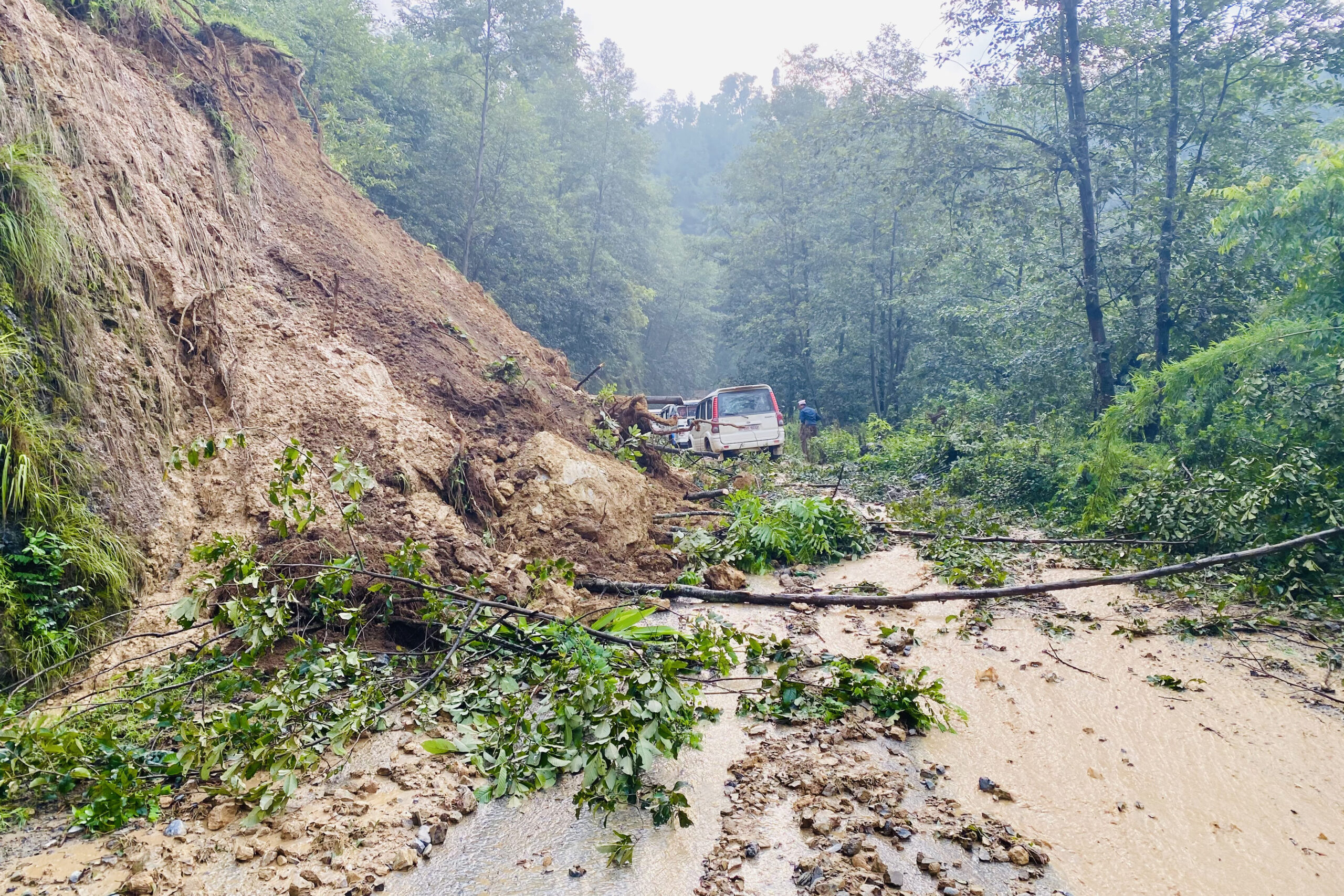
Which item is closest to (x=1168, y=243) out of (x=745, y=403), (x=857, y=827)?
(x=745, y=403)

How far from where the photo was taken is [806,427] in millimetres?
20703

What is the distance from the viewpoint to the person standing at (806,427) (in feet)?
66.0

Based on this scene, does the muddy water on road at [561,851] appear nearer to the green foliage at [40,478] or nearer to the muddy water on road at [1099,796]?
the muddy water on road at [1099,796]

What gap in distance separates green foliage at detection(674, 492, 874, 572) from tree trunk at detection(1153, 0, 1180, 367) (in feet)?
21.8

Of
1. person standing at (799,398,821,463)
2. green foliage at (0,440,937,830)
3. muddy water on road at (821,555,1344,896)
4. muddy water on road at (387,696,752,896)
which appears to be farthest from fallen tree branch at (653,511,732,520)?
person standing at (799,398,821,463)

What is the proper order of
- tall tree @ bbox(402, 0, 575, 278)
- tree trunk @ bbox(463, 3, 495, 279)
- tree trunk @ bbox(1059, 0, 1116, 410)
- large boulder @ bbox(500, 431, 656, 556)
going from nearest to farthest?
large boulder @ bbox(500, 431, 656, 556), tree trunk @ bbox(1059, 0, 1116, 410), tree trunk @ bbox(463, 3, 495, 279), tall tree @ bbox(402, 0, 575, 278)

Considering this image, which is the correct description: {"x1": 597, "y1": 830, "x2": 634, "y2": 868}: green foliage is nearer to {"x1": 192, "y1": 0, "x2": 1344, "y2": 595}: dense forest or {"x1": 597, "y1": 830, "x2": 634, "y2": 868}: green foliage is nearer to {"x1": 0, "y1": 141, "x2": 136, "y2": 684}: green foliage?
{"x1": 0, "y1": 141, "x2": 136, "y2": 684}: green foliage

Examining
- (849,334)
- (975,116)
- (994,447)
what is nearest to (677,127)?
(849,334)

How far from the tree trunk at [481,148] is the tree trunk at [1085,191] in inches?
714

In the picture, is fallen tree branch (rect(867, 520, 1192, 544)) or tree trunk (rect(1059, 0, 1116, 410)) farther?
tree trunk (rect(1059, 0, 1116, 410))

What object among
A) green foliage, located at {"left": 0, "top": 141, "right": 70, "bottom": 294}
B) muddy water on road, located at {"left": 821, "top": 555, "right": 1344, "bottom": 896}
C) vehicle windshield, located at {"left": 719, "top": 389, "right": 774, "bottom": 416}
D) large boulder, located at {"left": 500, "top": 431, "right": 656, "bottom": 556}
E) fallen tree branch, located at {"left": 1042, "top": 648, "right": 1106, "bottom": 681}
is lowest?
muddy water on road, located at {"left": 821, "top": 555, "right": 1344, "bottom": 896}

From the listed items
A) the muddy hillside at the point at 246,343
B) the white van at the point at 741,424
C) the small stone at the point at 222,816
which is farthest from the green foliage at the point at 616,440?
the small stone at the point at 222,816

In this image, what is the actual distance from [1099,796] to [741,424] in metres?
12.6

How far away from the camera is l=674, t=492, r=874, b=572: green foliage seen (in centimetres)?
752
